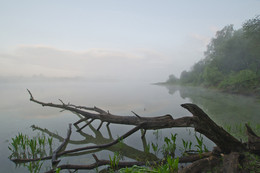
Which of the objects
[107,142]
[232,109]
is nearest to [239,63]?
[232,109]

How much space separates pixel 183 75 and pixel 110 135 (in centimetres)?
8759

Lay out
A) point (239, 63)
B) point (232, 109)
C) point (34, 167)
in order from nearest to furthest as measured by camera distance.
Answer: point (34, 167)
point (232, 109)
point (239, 63)

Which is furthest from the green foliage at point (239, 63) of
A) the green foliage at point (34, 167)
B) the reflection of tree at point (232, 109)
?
the green foliage at point (34, 167)

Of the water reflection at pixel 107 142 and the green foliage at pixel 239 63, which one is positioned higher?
the green foliage at pixel 239 63

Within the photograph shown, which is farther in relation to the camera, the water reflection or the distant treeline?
the distant treeline

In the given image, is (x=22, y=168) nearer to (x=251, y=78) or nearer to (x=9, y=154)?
(x=9, y=154)

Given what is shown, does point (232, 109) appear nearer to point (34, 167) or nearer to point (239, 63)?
point (34, 167)

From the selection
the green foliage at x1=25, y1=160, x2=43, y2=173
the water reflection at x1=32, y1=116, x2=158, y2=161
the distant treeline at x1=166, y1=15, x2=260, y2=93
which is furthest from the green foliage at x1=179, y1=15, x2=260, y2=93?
the green foliage at x1=25, y1=160, x2=43, y2=173

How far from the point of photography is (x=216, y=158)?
102 inches

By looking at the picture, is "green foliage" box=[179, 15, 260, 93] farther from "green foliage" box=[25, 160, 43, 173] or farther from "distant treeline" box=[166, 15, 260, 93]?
"green foliage" box=[25, 160, 43, 173]

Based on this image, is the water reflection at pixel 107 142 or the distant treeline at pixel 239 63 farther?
the distant treeline at pixel 239 63

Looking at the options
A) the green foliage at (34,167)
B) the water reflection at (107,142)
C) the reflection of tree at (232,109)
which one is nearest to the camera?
the green foliage at (34,167)

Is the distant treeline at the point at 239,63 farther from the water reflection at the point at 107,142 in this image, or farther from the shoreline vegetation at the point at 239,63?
the water reflection at the point at 107,142

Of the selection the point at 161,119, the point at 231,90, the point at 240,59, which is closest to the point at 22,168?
the point at 161,119
